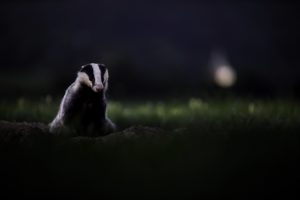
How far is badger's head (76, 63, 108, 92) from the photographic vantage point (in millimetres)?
6594

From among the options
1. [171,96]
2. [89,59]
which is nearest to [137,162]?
[171,96]

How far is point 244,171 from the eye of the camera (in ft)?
13.5

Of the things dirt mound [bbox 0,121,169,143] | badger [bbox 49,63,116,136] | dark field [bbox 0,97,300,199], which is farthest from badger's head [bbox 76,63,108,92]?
dark field [bbox 0,97,300,199]

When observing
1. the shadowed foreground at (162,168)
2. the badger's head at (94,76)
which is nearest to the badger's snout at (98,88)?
the badger's head at (94,76)

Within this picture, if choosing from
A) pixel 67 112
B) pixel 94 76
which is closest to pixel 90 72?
pixel 94 76

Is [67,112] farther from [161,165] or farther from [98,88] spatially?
[161,165]

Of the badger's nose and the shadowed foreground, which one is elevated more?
the badger's nose

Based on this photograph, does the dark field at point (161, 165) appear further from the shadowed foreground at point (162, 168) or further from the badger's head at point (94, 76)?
the badger's head at point (94, 76)

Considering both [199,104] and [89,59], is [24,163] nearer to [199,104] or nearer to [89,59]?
[199,104]

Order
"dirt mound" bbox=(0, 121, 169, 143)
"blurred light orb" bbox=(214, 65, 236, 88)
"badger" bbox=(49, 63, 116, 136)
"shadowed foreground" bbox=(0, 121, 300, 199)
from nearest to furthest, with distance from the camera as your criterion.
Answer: "shadowed foreground" bbox=(0, 121, 300, 199) → "dirt mound" bbox=(0, 121, 169, 143) → "badger" bbox=(49, 63, 116, 136) → "blurred light orb" bbox=(214, 65, 236, 88)

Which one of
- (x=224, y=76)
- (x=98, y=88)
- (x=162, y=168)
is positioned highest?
(x=224, y=76)

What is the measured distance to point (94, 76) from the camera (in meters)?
6.63

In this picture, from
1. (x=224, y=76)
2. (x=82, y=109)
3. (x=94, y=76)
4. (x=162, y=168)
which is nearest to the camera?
(x=162, y=168)

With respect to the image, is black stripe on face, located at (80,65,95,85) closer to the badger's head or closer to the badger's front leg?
the badger's head
